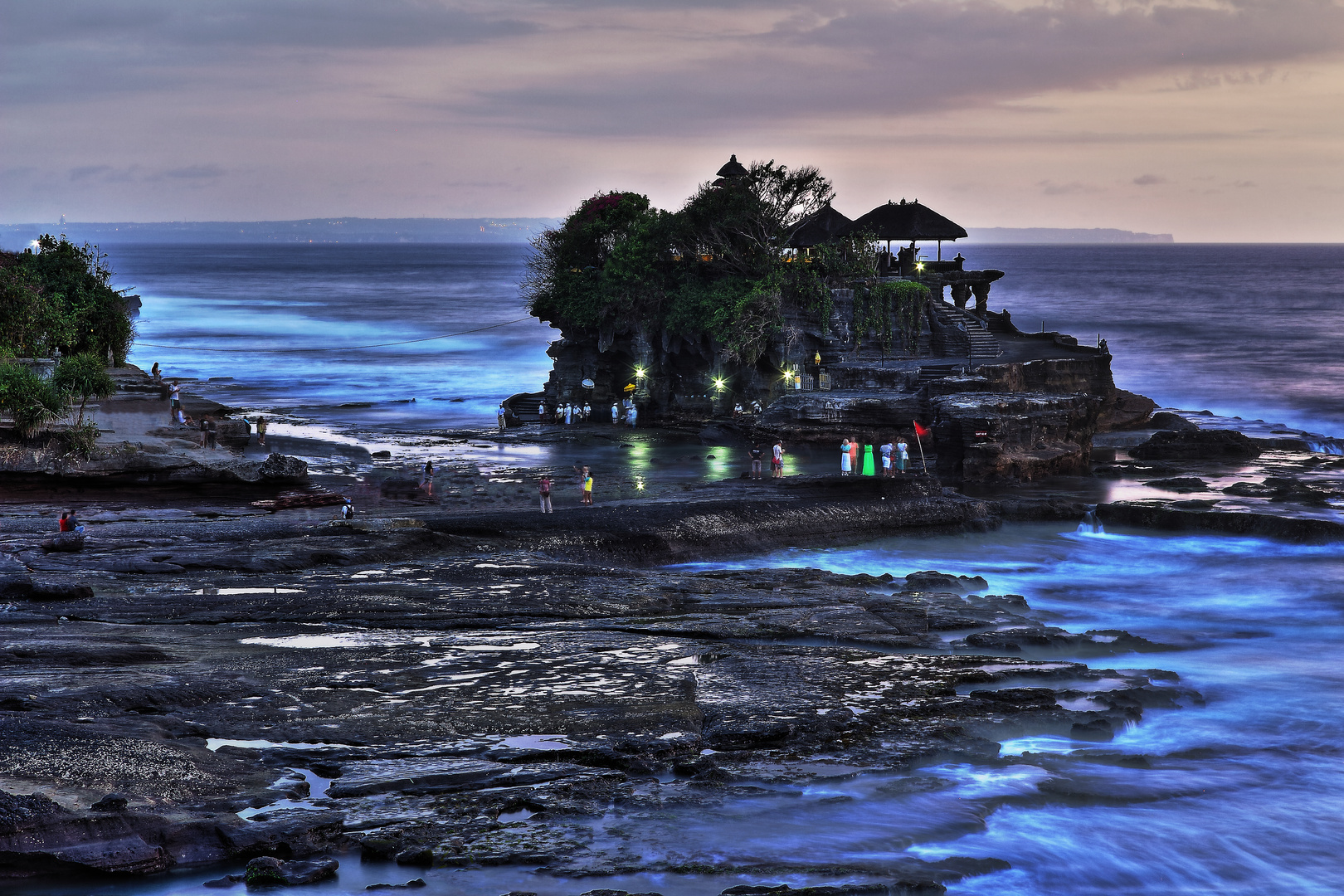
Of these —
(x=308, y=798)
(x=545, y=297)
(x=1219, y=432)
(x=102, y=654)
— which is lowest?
(x=308, y=798)

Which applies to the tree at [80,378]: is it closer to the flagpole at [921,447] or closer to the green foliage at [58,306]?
the green foliage at [58,306]

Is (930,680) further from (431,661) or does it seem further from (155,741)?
(155,741)

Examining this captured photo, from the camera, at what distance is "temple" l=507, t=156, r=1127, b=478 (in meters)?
33.5

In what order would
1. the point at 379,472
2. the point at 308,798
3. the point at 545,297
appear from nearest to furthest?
the point at 308,798 < the point at 379,472 < the point at 545,297

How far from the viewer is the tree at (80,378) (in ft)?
100

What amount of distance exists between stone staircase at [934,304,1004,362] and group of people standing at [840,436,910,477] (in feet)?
22.5

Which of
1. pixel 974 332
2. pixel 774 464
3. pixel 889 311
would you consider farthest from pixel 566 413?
pixel 774 464

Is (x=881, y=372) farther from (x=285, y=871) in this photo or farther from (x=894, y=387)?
(x=285, y=871)

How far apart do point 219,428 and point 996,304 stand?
300 feet

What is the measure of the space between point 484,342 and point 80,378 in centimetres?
5276

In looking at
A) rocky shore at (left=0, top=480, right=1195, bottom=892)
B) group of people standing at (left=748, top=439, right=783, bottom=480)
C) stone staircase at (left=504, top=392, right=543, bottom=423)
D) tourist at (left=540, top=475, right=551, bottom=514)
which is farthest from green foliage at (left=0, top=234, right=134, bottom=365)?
group of people standing at (left=748, top=439, right=783, bottom=480)

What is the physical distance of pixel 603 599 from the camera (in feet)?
63.8

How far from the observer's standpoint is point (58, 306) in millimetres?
40281

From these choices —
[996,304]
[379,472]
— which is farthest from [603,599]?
[996,304]
